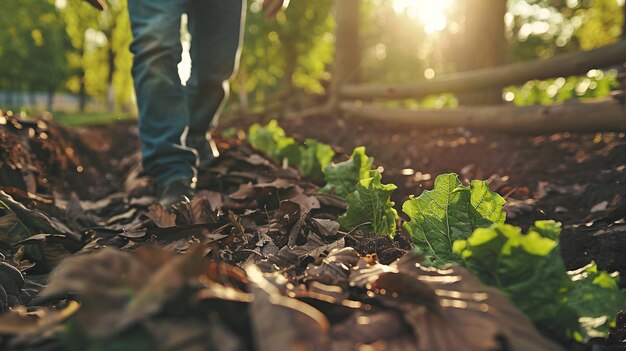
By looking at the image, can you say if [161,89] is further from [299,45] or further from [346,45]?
[299,45]

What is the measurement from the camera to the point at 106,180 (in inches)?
186

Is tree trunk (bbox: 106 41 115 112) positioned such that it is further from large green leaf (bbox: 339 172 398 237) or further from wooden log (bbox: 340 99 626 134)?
large green leaf (bbox: 339 172 398 237)

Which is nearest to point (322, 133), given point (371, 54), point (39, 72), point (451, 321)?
point (451, 321)

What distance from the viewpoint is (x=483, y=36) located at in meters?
6.55

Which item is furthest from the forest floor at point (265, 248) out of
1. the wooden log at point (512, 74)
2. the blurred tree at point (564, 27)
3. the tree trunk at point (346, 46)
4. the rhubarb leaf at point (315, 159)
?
the blurred tree at point (564, 27)

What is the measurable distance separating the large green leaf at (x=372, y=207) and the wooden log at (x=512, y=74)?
290 cm

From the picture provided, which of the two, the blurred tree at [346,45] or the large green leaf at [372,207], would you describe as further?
the blurred tree at [346,45]

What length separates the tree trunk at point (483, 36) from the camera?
21.3 ft

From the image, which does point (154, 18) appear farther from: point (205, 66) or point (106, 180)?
point (106, 180)

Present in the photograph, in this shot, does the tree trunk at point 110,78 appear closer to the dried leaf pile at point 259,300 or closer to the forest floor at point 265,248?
the forest floor at point 265,248

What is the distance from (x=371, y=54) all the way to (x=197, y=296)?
193 feet

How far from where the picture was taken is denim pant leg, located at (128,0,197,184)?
268 cm

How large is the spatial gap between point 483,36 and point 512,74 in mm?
1586

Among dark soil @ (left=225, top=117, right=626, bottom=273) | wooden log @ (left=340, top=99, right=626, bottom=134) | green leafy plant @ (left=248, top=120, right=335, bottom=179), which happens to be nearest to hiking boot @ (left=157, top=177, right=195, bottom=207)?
green leafy plant @ (left=248, top=120, right=335, bottom=179)
